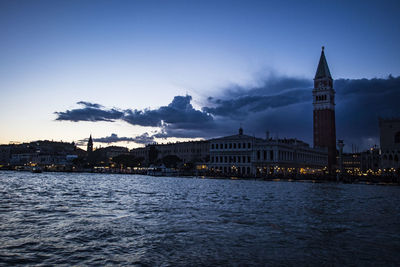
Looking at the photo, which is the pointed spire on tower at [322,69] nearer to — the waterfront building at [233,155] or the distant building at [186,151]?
the waterfront building at [233,155]

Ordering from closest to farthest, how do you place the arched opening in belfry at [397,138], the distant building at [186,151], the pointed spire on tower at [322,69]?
the arched opening in belfry at [397,138] → the pointed spire on tower at [322,69] → the distant building at [186,151]

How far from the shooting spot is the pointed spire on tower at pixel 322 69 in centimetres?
10918

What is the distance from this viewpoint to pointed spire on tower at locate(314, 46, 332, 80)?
109 meters

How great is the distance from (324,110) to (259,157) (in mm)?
30447

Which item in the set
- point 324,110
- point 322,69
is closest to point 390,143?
point 324,110

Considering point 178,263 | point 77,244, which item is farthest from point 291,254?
point 77,244

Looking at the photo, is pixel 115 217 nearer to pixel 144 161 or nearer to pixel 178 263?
pixel 178 263

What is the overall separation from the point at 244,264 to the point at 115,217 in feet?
32.3

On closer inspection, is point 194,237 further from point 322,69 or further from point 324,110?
point 322,69

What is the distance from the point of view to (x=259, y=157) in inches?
3583

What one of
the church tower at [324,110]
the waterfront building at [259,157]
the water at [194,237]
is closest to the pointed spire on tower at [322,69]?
the church tower at [324,110]

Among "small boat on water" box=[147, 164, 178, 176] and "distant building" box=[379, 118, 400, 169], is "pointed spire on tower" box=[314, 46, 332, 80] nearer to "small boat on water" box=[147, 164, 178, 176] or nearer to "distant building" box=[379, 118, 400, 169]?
"distant building" box=[379, 118, 400, 169]

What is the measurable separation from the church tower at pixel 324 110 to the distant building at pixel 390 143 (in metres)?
31.1

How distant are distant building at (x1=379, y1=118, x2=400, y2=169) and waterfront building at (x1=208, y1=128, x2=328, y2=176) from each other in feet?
75.7
